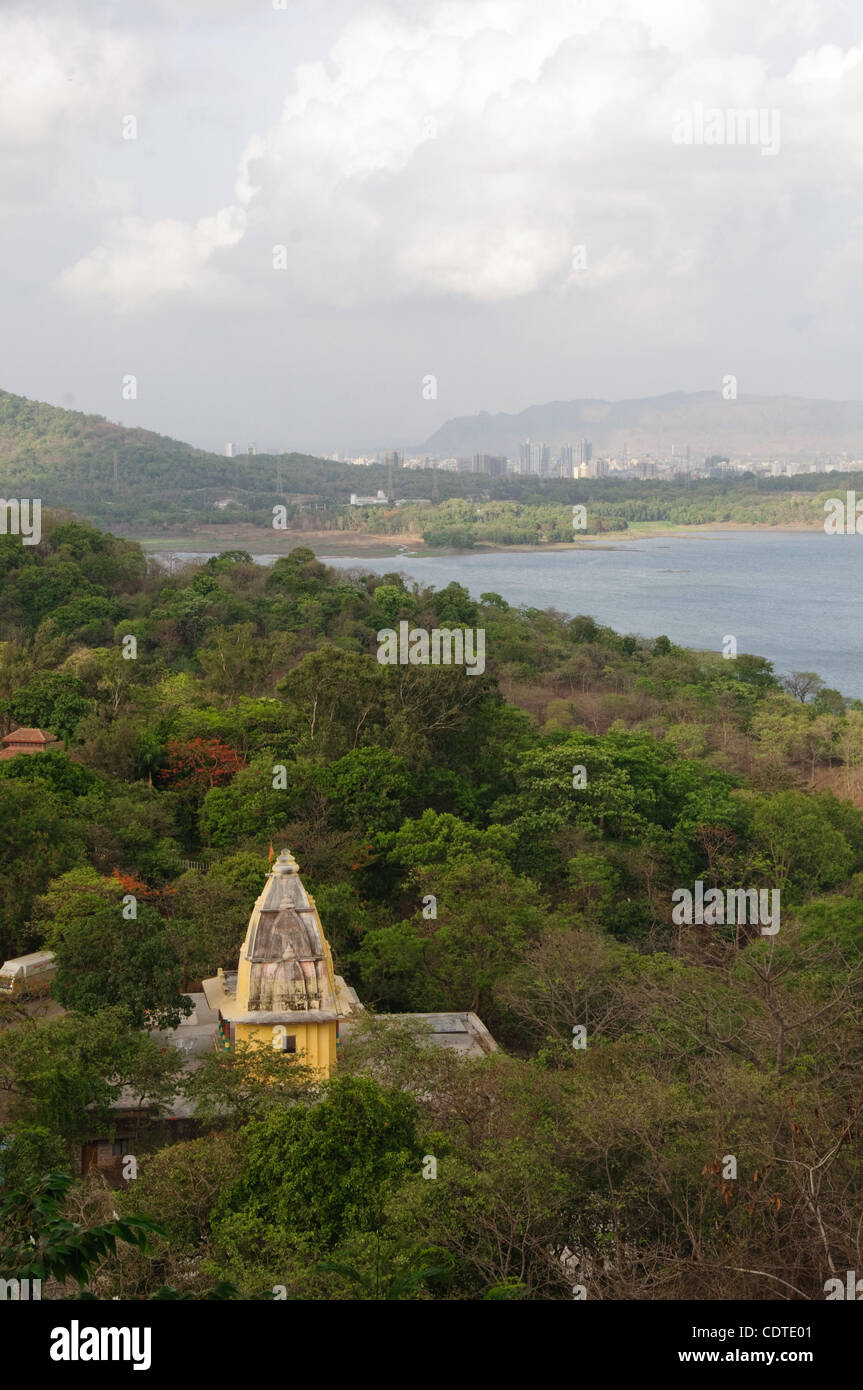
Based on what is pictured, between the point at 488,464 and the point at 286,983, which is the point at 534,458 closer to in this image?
the point at 488,464

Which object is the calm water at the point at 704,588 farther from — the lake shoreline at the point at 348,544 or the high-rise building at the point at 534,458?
the high-rise building at the point at 534,458

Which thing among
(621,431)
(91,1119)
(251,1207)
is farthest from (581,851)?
(621,431)

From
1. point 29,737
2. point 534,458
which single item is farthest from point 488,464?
point 29,737

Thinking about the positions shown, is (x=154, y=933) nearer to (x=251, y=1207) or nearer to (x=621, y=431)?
(x=251, y=1207)

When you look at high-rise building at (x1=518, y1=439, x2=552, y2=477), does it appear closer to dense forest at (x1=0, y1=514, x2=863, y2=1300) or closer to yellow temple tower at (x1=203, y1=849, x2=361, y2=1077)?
dense forest at (x1=0, y1=514, x2=863, y2=1300)

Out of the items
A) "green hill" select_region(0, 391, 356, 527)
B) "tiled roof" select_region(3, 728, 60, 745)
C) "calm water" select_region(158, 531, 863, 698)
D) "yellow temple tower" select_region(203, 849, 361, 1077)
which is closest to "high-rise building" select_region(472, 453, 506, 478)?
"green hill" select_region(0, 391, 356, 527)

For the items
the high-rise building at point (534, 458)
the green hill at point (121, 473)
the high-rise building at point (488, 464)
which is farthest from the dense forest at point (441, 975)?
the high-rise building at point (534, 458)
